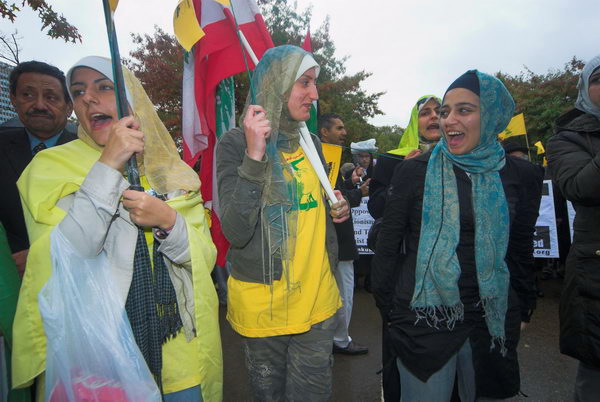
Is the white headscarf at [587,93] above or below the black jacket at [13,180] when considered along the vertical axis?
above

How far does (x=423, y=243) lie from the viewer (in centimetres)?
197

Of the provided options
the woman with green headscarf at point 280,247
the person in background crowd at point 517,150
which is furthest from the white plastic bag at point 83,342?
the person in background crowd at point 517,150

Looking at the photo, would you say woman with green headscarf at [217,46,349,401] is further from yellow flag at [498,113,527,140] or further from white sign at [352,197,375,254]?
yellow flag at [498,113,527,140]

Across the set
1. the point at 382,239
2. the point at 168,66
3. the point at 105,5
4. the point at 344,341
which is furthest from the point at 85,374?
the point at 168,66

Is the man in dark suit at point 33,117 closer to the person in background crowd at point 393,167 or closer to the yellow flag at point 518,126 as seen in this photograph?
the person in background crowd at point 393,167

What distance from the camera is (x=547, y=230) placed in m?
5.70

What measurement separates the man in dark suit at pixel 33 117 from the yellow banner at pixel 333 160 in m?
1.86

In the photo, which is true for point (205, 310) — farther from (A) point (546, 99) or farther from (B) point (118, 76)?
(A) point (546, 99)

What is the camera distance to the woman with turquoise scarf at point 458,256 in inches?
75.3

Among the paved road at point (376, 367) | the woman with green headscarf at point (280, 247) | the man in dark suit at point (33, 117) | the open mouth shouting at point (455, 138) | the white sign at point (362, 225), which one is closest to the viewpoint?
the woman with green headscarf at point (280, 247)

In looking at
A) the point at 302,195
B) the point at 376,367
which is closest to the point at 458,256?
the point at 302,195

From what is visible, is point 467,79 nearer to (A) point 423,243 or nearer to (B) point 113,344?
(A) point 423,243

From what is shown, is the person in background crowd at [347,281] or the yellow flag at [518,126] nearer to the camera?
the person in background crowd at [347,281]

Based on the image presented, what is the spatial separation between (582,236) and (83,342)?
2412mm
